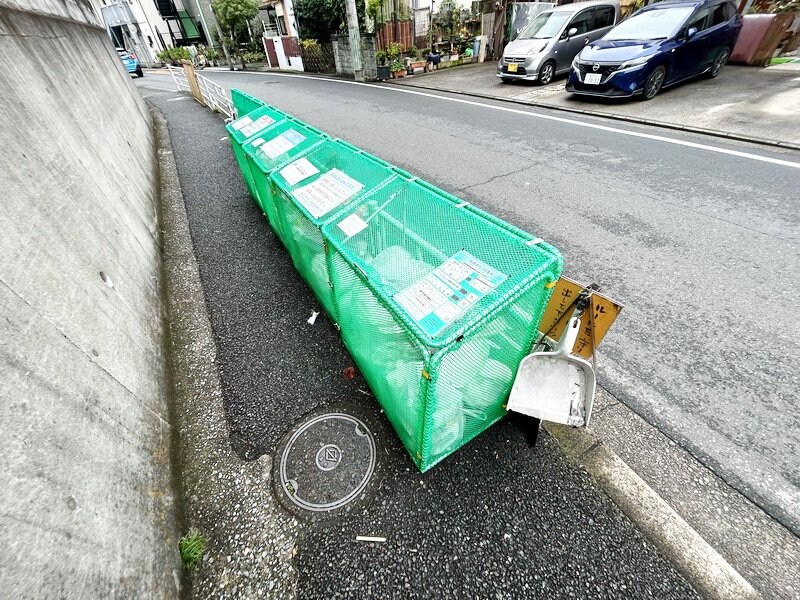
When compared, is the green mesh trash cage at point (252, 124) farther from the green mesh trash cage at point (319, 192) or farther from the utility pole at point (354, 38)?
the utility pole at point (354, 38)

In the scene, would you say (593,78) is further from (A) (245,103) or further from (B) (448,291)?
(B) (448,291)

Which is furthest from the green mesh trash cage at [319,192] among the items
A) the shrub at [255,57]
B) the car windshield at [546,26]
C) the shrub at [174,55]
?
the shrub at [174,55]

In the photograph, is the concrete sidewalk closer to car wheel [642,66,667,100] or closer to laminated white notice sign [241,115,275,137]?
car wheel [642,66,667,100]

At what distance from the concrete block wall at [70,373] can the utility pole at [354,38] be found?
1502 centimetres

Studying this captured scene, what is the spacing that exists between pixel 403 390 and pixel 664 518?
1560 mm

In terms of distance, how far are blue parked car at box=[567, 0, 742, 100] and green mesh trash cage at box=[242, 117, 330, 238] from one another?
323 inches

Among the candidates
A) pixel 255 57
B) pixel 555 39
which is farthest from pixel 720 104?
pixel 255 57

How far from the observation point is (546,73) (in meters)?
11.3

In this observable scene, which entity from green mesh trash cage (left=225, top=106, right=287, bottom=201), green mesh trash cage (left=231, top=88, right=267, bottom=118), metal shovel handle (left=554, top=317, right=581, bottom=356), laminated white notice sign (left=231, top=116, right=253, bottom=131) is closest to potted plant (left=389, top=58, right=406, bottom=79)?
green mesh trash cage (left=231, top=88, right=267, bottom=118)

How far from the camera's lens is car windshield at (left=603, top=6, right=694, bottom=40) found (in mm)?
7980

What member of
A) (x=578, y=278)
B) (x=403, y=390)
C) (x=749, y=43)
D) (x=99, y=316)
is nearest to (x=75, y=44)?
(x=99, y=316)

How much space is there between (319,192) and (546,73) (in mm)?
12041

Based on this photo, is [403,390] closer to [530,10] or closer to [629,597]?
[629,597]

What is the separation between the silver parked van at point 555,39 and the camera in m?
10.9
